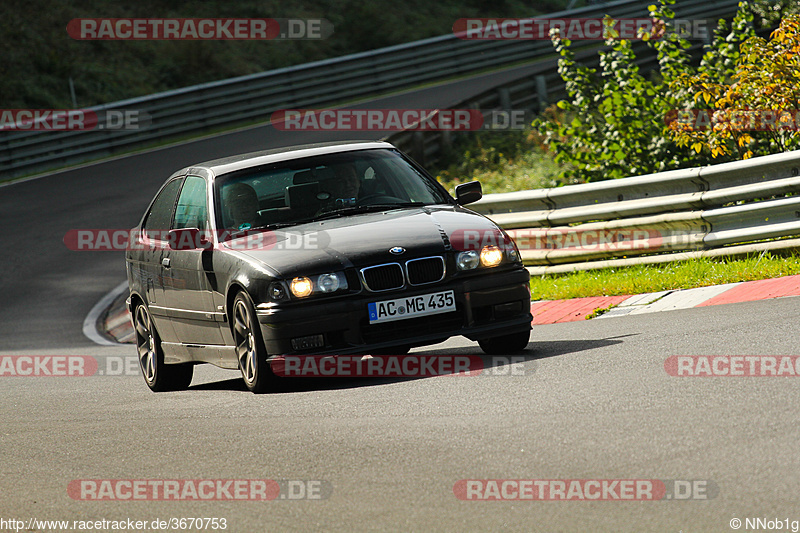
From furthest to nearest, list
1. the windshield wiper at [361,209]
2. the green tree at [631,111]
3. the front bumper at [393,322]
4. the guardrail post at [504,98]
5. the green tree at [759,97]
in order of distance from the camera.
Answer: the guardrail post at [504,98], the green tree at [631,111], the green tree at [759,97], the windshield wiper at [361,209], the front bumper at [393,322]

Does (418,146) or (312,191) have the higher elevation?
(312,191)

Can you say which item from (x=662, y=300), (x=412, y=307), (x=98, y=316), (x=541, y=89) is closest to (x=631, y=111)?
(x=662, y=300)

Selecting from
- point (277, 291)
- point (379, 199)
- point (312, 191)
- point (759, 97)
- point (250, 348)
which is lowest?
point (250, 348)

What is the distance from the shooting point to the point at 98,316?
1652cm

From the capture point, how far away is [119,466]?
5863 millimetres

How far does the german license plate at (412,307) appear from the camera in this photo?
7328 millimetres

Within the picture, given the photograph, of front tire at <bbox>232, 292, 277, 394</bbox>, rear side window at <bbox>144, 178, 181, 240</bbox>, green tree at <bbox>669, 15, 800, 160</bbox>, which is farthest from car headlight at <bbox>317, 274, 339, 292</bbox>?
green tree at <bbox>669, 15, 800, 160</bbox>

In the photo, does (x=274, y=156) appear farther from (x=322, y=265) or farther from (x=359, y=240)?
(x=322, y=265)

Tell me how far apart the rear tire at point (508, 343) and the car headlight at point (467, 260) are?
72 centimetres

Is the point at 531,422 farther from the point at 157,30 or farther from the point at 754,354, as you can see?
the point at 157,30

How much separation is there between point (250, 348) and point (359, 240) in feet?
3.32

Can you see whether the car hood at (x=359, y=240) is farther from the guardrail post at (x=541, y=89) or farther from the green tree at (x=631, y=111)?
the guardrail post at (x=541, y=89)

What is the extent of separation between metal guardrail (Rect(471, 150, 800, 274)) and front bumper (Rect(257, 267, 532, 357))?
381 centimetres

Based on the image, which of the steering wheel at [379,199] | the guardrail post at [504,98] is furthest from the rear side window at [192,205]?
the guardrail post at [504,98]
